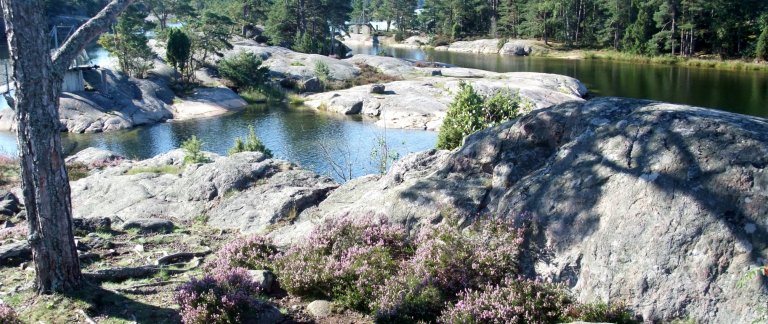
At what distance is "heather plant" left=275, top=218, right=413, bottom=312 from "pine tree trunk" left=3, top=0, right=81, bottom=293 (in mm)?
2724

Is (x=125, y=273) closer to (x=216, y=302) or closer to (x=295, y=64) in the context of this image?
(x=216, y=302)

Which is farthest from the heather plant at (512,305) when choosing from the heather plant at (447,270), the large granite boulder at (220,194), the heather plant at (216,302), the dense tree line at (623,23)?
the dense tree line at (623,23)

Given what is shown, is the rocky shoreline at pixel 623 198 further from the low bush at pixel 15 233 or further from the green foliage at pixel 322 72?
the green foliage at pixel 322 72

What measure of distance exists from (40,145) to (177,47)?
53829mm

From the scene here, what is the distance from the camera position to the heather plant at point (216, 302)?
6.71 meters

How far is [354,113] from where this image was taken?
51.2 meters

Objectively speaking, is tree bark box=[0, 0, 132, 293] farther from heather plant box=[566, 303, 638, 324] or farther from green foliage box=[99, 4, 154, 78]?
green foliage box=[99, 4, 154, 78]

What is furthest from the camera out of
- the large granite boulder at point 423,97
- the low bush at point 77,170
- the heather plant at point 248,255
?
the large granite boulder at point 423,97

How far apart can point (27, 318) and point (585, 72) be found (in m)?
76.0

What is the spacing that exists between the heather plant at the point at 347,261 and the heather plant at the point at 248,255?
359 millimetres

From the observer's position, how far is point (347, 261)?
26.2 feet

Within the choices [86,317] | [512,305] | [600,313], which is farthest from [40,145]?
[600,313]

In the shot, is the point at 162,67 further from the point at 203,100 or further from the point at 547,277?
the point at 547,277

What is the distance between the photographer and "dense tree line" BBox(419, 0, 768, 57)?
3095 inches
